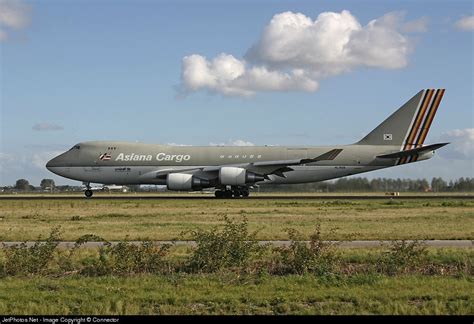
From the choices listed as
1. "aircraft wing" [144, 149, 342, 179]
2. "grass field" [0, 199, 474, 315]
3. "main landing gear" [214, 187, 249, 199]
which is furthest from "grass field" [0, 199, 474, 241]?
"main landing gear" [214, 187, 249, 199]

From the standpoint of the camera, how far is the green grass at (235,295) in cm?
1011

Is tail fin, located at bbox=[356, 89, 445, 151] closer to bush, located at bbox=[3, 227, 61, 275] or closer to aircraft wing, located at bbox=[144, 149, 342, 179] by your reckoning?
aircraft wing, located at bbox=[144, 149, 342, 179]

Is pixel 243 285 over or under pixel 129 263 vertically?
under

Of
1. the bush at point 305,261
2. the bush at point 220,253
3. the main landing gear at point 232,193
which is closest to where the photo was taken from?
the bush at point 305,261

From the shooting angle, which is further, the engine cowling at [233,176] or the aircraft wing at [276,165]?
the aircraft wing at [276,165]

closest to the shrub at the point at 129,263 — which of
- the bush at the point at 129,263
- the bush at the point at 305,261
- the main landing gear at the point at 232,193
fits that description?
the bush at the point at 129,263

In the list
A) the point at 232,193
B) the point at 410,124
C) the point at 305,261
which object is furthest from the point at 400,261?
the point at 410,124

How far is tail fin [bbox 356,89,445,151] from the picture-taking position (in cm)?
5462

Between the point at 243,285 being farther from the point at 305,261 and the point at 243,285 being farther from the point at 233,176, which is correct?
the point at 233,176

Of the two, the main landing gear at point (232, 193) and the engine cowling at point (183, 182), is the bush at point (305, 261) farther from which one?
the main landing gear at point (232, 193)

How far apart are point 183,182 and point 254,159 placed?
688 centimetres

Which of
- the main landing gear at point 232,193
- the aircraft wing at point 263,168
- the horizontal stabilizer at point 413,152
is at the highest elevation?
the horizontal stabilizer at point 413,152

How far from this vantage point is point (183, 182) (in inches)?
1967

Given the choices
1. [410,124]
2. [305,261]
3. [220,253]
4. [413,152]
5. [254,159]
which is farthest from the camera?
[410,124]
